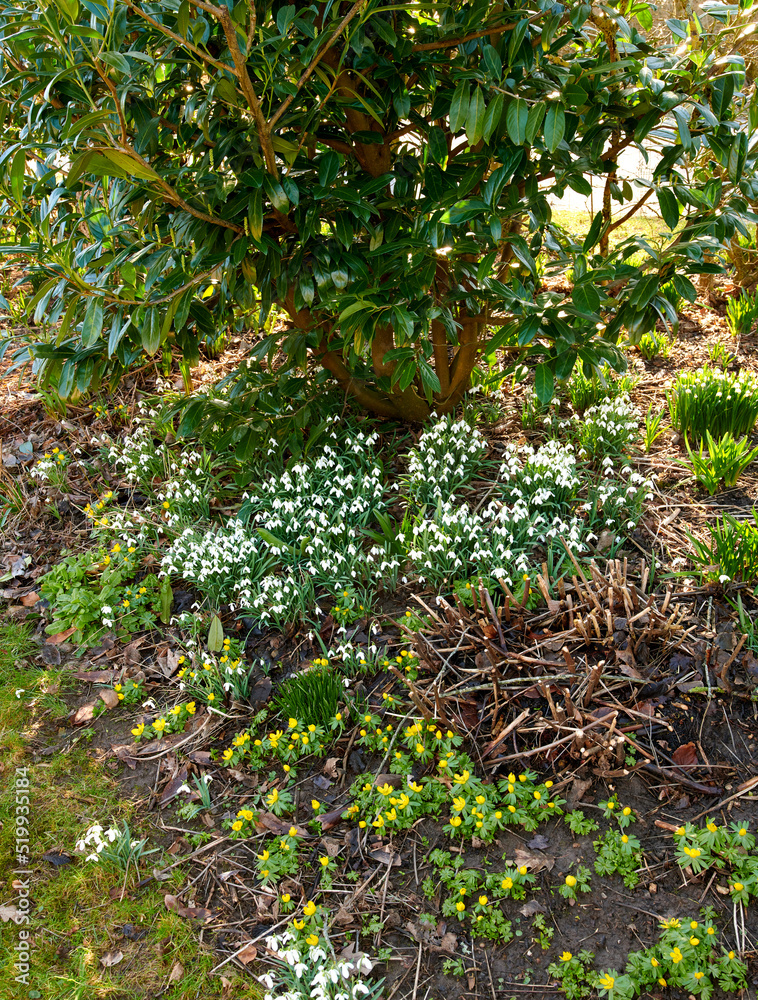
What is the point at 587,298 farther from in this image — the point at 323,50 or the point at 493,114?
the point at 323,50

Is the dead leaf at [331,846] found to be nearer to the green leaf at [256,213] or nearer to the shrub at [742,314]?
the green leaf at [256,213]

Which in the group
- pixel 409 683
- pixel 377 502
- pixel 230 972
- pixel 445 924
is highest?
pixel 377 502

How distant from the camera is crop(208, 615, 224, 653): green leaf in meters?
2.93

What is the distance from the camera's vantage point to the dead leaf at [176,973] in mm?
2008

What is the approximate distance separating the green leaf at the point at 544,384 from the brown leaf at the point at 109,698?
2.12 meters

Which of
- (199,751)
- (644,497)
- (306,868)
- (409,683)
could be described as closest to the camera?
(306,868)

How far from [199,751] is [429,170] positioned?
7.77 ft

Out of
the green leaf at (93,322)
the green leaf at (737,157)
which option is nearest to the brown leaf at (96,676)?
the green leaf at (93,322)

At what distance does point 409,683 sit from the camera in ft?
7.75

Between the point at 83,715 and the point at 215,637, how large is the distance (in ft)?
2.04

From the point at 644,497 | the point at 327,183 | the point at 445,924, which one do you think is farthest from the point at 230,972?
the point at 327,183

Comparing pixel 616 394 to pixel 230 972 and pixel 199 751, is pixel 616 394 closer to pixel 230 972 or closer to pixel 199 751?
pixel 199 751

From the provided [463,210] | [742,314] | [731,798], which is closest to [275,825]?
[731,798]

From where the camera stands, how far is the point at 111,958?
6.85 ft
